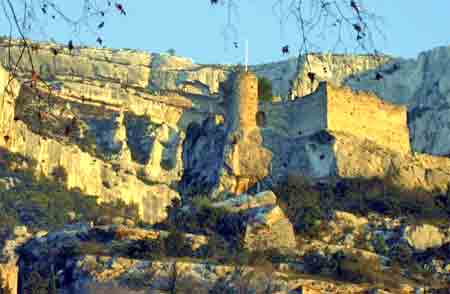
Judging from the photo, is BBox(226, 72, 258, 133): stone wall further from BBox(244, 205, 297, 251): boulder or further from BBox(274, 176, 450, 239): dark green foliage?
BBox(244, 205, 297, 251): boulder

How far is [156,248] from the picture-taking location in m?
35.5

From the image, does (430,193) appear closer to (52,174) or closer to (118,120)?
(52,174)

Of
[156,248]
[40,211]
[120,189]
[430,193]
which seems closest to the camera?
[156,248]

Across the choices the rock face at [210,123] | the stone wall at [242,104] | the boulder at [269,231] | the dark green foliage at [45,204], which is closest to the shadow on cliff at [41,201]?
the dark green foliage at [45,204]

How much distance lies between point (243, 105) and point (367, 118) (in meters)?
4.20

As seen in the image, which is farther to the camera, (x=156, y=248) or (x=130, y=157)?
(x=130, y=157)

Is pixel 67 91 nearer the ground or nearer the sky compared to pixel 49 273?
nearer the sky

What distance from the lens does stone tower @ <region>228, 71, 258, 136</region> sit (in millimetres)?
39625

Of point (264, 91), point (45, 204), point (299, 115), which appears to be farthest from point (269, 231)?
point (45, 204)

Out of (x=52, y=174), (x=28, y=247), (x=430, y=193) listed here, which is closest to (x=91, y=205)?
(x=52, y=174)

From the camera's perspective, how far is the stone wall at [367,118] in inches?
1566

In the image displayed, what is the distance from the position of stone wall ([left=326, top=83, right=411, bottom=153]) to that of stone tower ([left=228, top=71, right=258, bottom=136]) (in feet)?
8.12

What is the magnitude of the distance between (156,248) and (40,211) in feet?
109

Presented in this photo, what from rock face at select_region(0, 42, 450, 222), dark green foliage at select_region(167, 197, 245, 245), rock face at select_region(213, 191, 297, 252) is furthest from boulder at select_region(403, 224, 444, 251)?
dark green foliage at select_region(167, 197, 245, 245)
